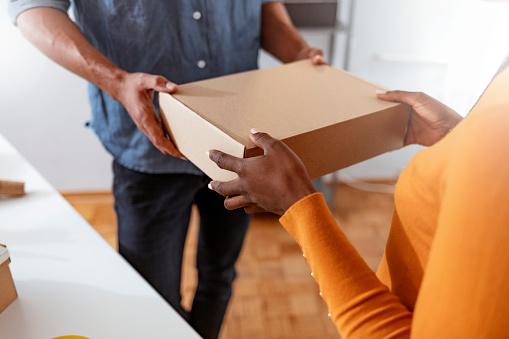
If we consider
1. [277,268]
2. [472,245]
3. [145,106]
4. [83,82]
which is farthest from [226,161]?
[83,82]

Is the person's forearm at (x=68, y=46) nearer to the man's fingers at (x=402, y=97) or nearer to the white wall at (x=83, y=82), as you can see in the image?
the man's fingers at (x=402, y=97)

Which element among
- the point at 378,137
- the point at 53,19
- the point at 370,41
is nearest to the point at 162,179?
the point at 53,19

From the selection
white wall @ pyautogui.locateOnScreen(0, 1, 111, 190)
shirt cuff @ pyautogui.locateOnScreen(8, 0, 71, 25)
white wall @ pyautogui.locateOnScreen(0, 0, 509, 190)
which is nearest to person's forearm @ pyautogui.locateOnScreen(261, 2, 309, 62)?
shirt cuff @ pyautogui.locateOnScreen(8, 0, 71, 25)

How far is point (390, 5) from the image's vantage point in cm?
208

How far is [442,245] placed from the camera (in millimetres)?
473

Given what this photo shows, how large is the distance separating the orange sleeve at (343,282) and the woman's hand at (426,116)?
321 mm

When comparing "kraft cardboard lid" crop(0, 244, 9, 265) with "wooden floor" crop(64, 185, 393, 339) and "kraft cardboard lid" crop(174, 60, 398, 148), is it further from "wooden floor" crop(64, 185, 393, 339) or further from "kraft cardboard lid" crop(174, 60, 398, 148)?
"wooden floor" crop(64, 185, 393, 339)

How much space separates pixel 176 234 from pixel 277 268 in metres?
0.77

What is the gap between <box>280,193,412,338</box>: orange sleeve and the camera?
0.59m

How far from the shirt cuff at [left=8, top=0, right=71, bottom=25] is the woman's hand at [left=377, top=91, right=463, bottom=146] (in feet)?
2.27

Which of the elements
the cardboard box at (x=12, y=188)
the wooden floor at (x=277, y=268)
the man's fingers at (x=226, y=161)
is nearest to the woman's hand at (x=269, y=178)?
the man's fingers at (x=226, y=161)

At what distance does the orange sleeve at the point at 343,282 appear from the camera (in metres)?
0.59

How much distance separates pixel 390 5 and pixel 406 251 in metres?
1.71

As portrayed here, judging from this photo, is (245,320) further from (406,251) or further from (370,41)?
(370,41)
